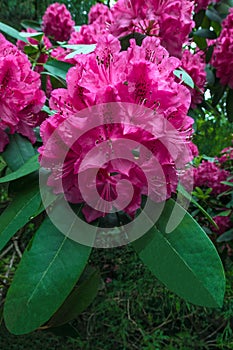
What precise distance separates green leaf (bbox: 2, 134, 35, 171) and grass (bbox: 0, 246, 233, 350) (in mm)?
898

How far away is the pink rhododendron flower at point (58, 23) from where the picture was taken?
156cm

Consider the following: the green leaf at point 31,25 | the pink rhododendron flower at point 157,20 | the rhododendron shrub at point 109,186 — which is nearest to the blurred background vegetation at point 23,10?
the green leaf at point 31,25

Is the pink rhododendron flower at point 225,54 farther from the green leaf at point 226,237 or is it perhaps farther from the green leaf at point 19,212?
the green leaf at point 19,212

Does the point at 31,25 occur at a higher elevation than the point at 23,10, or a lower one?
higher

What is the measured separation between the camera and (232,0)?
143 cm

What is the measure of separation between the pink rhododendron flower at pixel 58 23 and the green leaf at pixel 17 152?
2.97 feet

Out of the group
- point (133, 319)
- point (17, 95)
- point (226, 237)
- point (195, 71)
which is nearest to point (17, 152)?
point (17, 95)

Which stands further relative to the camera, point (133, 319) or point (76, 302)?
point (133, 319)

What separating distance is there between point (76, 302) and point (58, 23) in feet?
3.16

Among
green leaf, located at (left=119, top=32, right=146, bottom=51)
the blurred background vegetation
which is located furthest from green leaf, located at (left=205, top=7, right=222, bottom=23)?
the blurred background vegetation

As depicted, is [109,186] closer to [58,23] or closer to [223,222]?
[223,222]

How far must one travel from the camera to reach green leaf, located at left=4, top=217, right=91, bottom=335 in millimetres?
516

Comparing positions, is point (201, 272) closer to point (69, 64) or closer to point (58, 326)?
point (69, 64)

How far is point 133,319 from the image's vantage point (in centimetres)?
180
